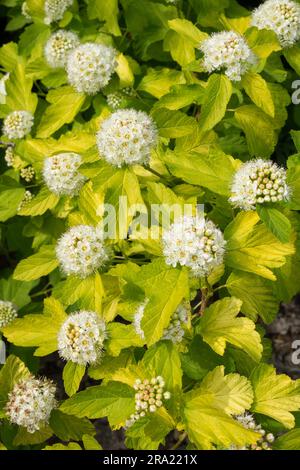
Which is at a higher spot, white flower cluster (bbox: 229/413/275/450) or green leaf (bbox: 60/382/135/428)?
green leaf (bbox: 60/382/135/428)

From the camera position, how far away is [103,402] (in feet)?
5.79

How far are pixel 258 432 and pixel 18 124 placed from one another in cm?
172

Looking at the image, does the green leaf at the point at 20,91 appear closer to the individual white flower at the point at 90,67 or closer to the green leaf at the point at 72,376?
the individual white flower at the point at 90,67

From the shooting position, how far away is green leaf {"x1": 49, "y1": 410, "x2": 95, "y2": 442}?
2139 millimetres

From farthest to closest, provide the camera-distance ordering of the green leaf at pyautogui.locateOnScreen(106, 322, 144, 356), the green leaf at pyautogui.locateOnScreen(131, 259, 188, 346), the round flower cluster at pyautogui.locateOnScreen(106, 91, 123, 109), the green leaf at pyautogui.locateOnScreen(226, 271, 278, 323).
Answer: the round flower cluster at pyautogui.locateOnScreen(106, 91, 123, 109) < the green leaf at pyautogui.locateOnScreen(226, 271, 278, 323) < the green leaf at pyautogui.locateOnScreen(106, 322, 144, 356) < the green leaf at pyautogui.locateOnScreen(131, 259, 188, 346)

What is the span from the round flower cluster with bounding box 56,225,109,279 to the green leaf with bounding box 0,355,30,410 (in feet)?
1.56

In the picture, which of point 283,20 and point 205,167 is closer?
point 205,167

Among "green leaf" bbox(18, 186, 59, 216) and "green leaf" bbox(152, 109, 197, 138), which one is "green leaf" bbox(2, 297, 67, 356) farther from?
"green leaf" bbox(152, 109, 197, 138)

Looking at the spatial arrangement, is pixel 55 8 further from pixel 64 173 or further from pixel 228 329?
pixel 228 329

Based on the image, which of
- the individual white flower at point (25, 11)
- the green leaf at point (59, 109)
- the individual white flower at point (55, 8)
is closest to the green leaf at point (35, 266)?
the green leaf at point (59, 109)

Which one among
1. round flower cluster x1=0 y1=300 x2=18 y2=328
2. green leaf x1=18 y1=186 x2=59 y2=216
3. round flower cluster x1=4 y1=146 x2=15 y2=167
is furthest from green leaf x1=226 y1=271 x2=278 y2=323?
round flower cluster x1=4 y1=146 x2=15 y2=167

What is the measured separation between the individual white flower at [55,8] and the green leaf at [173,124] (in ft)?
3.47

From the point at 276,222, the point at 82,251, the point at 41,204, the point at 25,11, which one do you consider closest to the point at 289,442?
the point at 276,222

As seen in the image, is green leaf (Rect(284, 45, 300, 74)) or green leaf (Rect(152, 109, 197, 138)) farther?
green leaf (Rect(284, 45, 300, 74))
